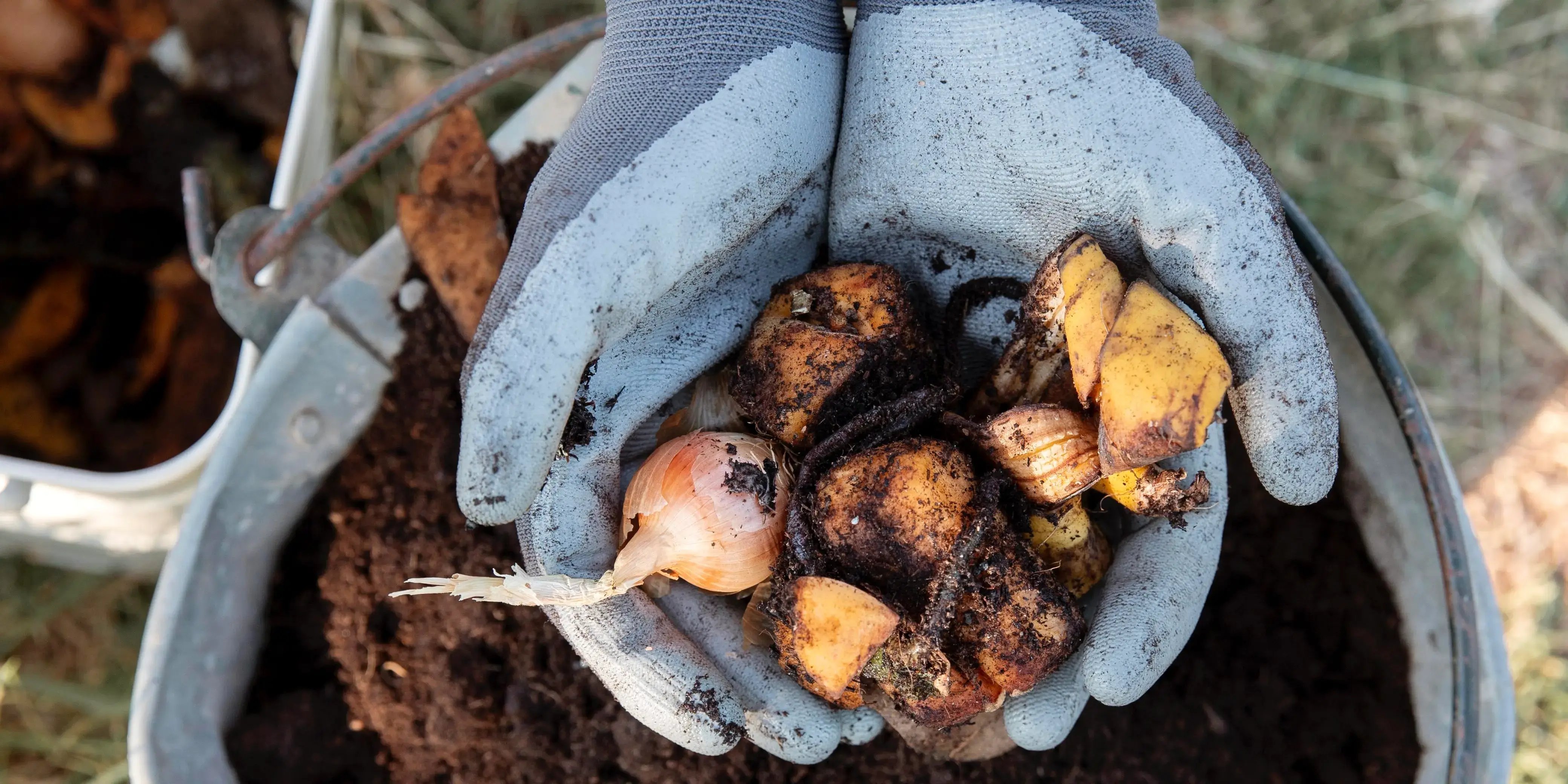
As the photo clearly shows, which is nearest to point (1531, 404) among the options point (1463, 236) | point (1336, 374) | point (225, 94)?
point (1463, 236)

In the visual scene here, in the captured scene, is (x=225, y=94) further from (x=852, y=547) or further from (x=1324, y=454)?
(x=1324, y=454)

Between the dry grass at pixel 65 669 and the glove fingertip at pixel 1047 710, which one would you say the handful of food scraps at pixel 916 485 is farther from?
the dry grass at pixel 65 669

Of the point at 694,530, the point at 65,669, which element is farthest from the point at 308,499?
the point at 65,669

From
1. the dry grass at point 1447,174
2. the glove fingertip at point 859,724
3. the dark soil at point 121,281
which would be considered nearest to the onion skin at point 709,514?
the glove fingertip at point 859,724

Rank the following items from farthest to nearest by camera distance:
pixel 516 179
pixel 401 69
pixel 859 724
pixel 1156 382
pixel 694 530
→ pixel 401 69 → pixel 516 179 → pixel 859 724 → pixel 694 530 → pixel 1156 382

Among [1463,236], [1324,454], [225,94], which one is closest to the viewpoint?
[1324,454]

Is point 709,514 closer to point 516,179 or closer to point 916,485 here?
point 916,485
